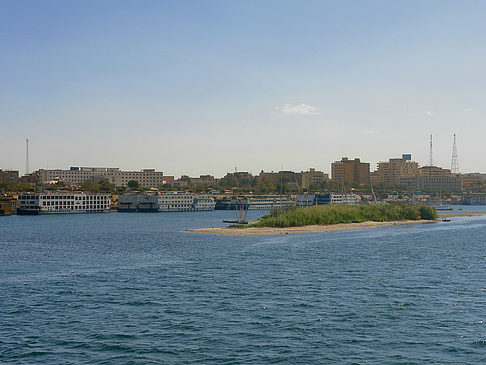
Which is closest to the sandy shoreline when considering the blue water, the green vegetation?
the green vegetation

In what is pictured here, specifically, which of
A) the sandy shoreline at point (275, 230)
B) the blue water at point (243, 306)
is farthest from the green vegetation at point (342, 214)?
the blue water at point (243, 306)

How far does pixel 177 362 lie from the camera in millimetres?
34281

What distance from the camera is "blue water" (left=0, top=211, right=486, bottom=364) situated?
36312 mm

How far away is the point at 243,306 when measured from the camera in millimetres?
48750

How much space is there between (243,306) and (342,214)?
118617 millimetres

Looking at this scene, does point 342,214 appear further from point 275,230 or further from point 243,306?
point 243,306

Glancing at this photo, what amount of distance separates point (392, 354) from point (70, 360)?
21235 mm

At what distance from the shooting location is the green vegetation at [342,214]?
146 meters

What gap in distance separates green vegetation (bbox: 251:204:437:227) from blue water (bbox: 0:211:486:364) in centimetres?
5365

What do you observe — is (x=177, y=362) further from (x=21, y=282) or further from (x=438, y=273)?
(x=438, y=273)

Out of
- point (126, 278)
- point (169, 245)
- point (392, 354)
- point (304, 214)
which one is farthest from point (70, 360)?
point (304, 214)

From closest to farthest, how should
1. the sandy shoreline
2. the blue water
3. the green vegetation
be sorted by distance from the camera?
the blue water → the sandy shoreline → the green vegetation

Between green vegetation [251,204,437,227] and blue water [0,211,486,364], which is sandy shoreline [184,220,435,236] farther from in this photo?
blue water [0,211,486,364]

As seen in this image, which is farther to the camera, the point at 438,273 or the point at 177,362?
the point at 438,273
